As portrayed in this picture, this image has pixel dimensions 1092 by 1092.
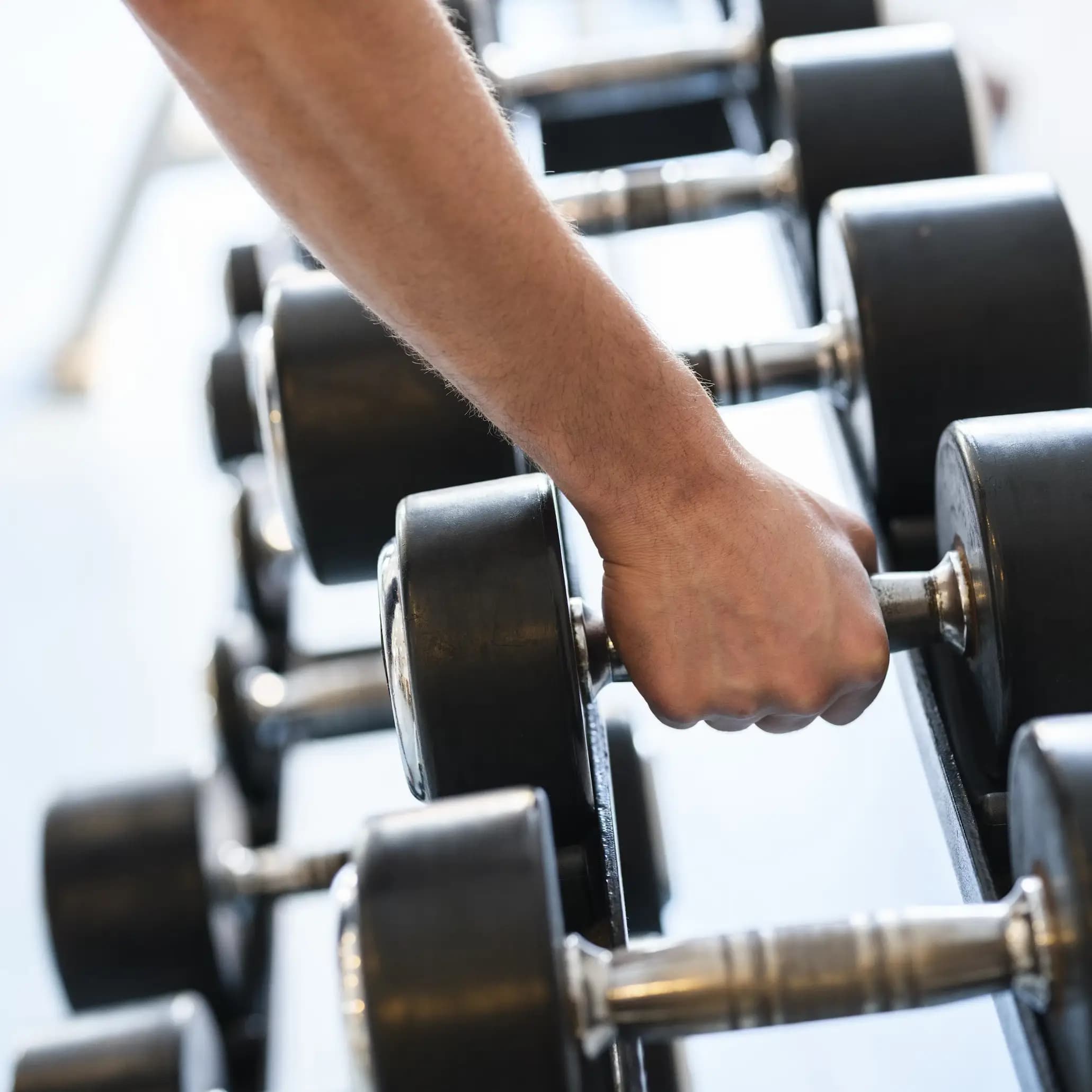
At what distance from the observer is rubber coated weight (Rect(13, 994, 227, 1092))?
0.92m

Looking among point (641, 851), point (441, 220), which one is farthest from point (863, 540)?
point (441, 220)

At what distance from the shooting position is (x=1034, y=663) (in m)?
0.76

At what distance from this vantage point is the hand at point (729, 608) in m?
0.80

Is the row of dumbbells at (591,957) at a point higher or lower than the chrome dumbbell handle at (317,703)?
higher

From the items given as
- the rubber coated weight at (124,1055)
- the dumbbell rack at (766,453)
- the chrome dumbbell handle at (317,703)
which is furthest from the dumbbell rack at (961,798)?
the rubber coated weight at (124,1055)

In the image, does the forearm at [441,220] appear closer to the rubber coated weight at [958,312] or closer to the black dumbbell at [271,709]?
the rubber coated weight at [958,312]

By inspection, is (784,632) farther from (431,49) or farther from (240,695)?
(240,695)

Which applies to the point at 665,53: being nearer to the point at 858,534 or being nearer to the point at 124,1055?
the point at 858,534

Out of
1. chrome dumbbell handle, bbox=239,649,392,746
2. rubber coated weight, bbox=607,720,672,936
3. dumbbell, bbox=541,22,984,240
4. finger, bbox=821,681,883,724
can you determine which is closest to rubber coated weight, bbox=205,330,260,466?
chrome dumbbell handle, bbox=239,649,392,746

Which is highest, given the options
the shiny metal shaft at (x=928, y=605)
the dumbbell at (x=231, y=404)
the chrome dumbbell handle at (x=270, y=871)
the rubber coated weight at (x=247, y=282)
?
the rubber coated weight at (x=247, y=282)

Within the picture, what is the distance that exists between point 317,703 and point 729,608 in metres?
0.49

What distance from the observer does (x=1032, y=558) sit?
0.75 metres

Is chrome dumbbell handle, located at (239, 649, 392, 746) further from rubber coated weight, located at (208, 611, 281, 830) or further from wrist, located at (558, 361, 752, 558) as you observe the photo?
wrist, located at (558, 361, 752, 558)

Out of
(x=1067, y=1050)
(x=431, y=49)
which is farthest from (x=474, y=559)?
(x=1067, y=1050)
